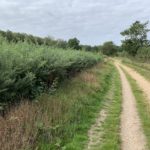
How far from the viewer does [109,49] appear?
465 feet

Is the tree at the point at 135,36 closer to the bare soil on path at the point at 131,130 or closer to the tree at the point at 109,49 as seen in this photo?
the tree at the point at 109,49

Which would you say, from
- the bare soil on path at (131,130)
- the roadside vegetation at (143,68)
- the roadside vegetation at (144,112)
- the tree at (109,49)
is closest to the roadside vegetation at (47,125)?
the bare soil on path at (131,130)

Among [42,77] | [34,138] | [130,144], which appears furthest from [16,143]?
[42,77]

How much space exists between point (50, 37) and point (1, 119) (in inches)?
600

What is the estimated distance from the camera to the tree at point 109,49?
462ft

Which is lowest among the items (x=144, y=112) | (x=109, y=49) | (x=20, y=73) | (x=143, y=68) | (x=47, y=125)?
(x=143, y=68)

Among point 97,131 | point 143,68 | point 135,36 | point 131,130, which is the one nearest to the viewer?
point 97,131

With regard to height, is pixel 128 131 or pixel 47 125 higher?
pixel 47 125

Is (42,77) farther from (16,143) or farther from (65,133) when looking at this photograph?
(16,143)

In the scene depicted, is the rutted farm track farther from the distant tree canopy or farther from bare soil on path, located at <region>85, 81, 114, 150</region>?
the distant tree canopy

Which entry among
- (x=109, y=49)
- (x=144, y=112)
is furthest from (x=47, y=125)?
(x=109, y=49)

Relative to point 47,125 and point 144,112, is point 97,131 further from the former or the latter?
point 144,112

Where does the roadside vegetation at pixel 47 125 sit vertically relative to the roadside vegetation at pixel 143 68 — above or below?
above

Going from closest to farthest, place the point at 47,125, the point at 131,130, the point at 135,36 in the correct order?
the point at 47,125 → the point at 131,130 → the point at 135,36
